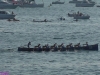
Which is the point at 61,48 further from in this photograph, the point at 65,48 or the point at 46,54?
the point at 46,54

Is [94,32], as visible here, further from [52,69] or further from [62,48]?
[52,69]

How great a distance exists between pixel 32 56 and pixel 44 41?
21.9 meters

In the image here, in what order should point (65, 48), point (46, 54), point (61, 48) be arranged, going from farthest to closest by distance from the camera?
point (65, 48) → point (61, 48) → point (46, 54)

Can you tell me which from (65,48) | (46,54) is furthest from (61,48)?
(46,54)

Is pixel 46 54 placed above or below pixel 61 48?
below

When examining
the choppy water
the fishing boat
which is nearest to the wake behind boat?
the fishing boat

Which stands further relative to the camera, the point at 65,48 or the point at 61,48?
the point at 65,48

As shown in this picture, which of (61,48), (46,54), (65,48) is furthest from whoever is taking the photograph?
(65,48)

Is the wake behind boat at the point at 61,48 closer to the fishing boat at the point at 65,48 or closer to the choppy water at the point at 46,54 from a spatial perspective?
the fishing boat at the point at 65,48

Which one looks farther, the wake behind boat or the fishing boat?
the wake behind boat

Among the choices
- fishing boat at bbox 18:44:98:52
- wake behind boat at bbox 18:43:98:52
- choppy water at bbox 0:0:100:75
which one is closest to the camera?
choppy water at bbox 0:0:100:75

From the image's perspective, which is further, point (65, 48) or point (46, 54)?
point (65, 48)

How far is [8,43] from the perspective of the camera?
114750mm

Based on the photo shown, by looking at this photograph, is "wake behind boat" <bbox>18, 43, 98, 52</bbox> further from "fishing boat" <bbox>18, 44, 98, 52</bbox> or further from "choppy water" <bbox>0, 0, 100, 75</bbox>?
"choppy water" <bbox>0, 0, 100, 75</bbox>
